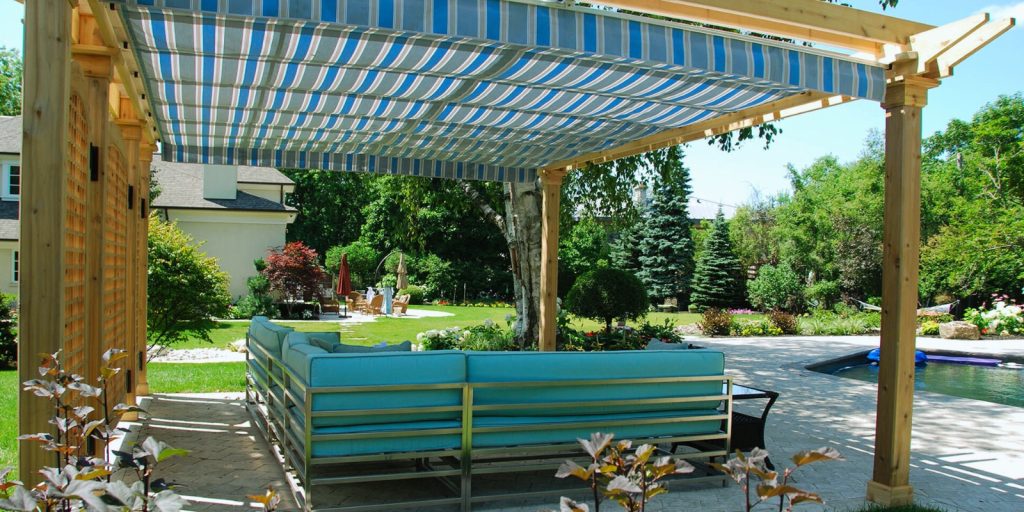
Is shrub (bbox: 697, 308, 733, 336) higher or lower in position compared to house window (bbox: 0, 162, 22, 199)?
lower

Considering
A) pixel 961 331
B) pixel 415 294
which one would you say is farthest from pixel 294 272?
pixel 961 331

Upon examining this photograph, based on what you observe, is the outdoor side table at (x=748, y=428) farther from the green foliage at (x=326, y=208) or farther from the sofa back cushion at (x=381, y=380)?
the green foliage at (x=326, y=208)

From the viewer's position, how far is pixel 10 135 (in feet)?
71.8

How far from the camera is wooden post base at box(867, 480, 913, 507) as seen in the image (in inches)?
190

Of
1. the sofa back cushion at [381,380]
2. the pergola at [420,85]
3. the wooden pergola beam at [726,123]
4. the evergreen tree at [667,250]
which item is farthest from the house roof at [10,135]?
the evergreen tree at [667,250]

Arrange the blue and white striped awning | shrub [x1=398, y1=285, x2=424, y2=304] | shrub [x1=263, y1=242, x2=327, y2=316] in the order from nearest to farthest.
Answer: the blue and white striped awning, shrub [x1=263, y1=242, x2=327, y2=316], shrub [x1=398, y1=285, x2=424, y2=304]

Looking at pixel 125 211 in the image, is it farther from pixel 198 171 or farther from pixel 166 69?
pixel 198 171

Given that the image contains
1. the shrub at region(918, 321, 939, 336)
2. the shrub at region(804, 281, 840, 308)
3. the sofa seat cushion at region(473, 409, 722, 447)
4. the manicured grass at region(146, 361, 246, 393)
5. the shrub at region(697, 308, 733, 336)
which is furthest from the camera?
the shrub at region(804, 281, 840, 308)

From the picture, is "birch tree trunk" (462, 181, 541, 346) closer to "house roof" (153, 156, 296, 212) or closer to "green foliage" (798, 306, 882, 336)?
"green foliage" (798, 306, 882, 336)

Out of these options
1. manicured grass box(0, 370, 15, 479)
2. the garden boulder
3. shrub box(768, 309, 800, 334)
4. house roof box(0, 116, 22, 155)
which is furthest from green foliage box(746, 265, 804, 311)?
house roof box(0, 116, 22, 155)

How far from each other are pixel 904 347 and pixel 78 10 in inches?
222

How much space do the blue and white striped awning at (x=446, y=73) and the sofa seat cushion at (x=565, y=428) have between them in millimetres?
2259

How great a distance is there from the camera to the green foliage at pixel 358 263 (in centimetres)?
3059

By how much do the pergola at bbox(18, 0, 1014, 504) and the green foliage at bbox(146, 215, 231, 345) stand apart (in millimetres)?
2466
